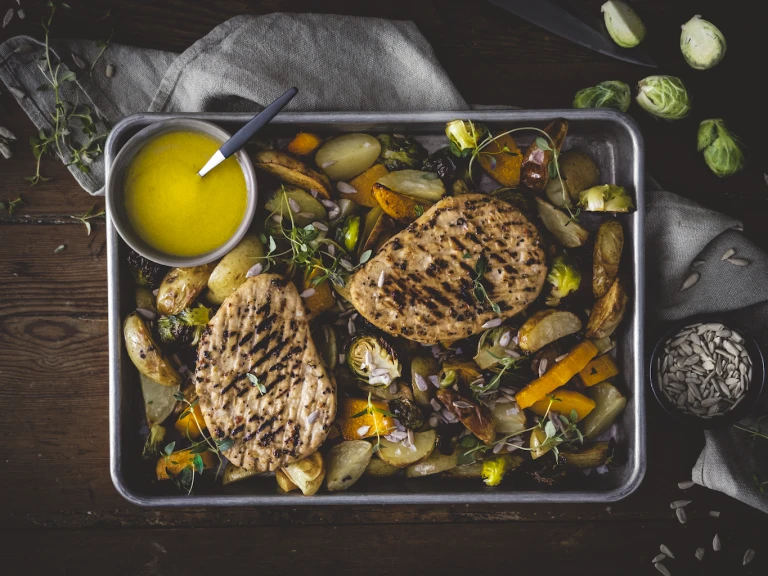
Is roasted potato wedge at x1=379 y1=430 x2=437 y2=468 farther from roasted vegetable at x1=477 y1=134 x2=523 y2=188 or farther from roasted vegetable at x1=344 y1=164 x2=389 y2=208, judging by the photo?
roasted vegetable at x1=477 y1=134 x2=523 y2=188

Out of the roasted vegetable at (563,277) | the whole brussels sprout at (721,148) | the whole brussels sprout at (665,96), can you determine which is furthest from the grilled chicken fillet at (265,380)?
the whole brussels sprout at (721,148)

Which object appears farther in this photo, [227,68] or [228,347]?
[227,68]

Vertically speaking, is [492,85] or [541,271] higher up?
[492,85]

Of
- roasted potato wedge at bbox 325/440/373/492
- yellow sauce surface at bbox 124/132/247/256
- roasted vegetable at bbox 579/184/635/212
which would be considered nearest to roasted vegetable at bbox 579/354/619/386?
roasted vegetable at bbox 579/184/635/212

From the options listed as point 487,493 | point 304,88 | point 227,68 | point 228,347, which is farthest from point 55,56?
point 487,493

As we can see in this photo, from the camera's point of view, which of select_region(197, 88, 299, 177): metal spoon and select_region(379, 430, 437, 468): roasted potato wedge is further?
select_region(379, 430, 437, 468): roasted potato wedge

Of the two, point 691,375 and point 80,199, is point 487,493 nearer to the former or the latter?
point 691,375

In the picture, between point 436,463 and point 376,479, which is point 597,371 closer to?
point 436,463

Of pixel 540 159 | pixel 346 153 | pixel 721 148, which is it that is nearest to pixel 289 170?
pixel 346 153
